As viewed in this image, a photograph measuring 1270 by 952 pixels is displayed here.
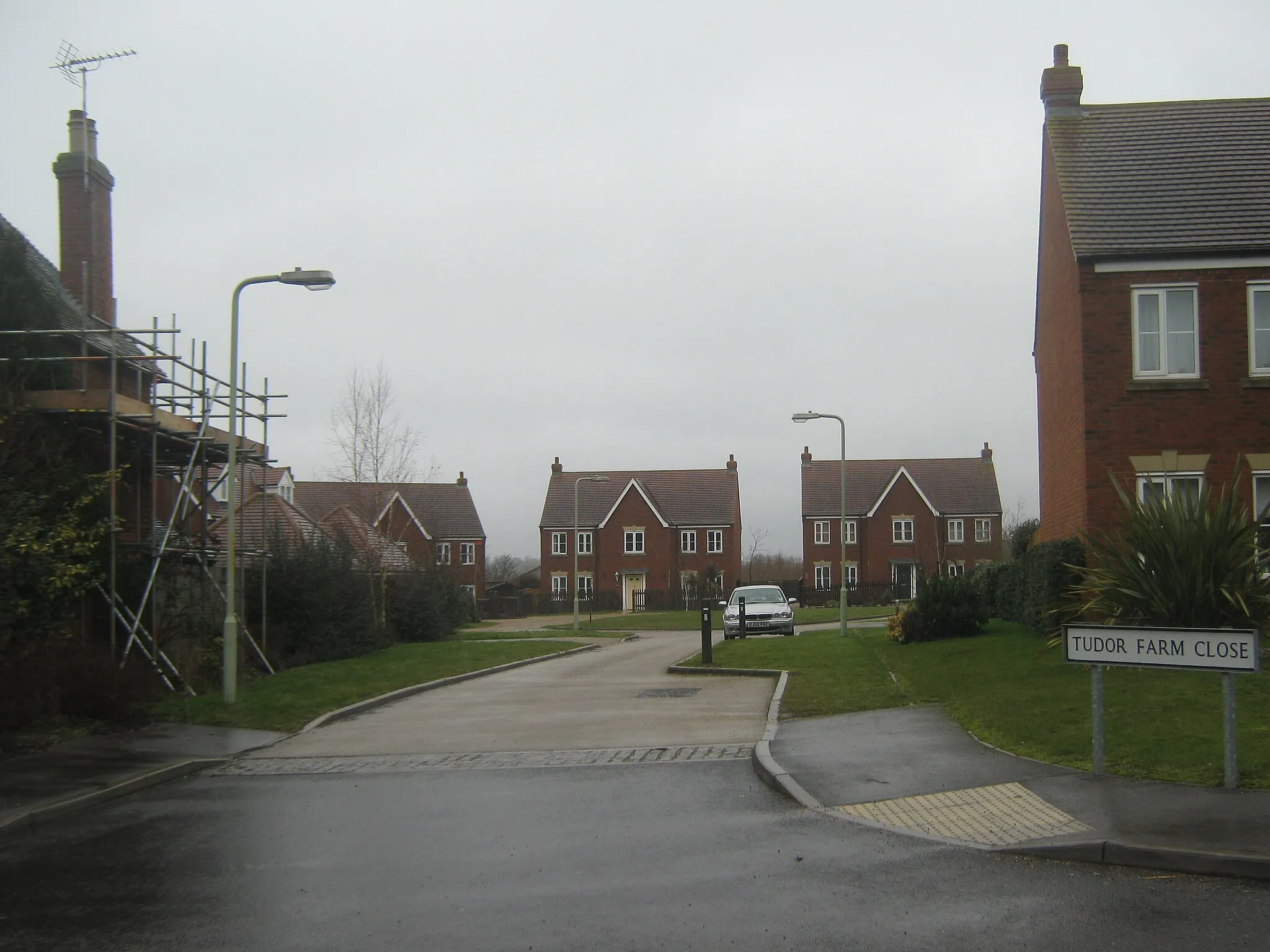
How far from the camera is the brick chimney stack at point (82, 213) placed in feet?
80.4

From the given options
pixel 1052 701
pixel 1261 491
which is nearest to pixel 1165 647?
pixel 1052 701

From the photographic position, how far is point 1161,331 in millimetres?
20719

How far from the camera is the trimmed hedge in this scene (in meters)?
19.6

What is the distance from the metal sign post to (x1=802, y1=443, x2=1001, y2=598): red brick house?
200 feet

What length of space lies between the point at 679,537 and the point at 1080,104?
164ft

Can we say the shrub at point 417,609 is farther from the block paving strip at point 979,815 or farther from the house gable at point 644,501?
the house gable at point 644,501

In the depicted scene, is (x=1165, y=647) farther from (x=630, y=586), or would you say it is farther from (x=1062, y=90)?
(x=630, y=586)

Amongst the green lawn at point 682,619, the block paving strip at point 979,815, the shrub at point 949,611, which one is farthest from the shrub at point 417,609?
the block paving strip at point 979,815

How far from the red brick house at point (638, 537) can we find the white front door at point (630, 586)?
0.04m

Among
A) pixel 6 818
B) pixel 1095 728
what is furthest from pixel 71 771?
pixel 1095 728

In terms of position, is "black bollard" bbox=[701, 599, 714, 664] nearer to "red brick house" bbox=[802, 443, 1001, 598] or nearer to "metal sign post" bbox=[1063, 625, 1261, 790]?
"metal sign post" bbox=[1063, 625, 1261, 790]

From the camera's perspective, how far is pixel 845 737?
1304 centimetres

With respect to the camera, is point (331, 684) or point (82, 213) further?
point (82, 213)

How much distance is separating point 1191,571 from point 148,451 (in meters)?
17.4
